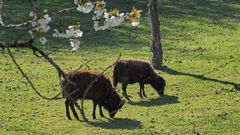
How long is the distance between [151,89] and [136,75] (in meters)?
2.15

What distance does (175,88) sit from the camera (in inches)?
872

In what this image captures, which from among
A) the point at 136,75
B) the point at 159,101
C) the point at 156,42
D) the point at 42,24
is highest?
the point at 42,24

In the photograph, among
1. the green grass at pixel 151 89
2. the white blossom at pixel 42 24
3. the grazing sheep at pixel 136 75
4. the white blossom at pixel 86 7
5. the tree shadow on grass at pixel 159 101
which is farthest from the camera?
the grazing sheep at pixel 136 75

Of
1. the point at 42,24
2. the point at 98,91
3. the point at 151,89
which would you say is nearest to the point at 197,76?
the point at 151,89

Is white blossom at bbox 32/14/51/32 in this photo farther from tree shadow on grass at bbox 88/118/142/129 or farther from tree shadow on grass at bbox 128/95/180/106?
tree shadow on grass at bbox 128/95/180/106

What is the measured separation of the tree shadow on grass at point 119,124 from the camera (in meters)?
16.3

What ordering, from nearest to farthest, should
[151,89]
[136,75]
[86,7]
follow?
[86,7]
[136,75]
[151,89]

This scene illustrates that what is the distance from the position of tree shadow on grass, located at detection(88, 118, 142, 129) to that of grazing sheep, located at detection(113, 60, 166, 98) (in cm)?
312

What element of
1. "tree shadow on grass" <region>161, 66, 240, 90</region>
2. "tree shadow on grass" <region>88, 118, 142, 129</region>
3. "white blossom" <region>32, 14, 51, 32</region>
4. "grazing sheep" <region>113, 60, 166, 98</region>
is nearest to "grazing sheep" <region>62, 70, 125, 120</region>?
"tree shadow on grass" <region>88, 118, 142, 129</region>

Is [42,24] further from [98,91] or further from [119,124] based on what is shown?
[98,91]

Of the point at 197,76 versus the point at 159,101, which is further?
the point at 197,76

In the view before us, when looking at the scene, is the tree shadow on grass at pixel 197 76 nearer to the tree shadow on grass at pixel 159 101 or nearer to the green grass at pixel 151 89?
the green grass at pixel 151 89

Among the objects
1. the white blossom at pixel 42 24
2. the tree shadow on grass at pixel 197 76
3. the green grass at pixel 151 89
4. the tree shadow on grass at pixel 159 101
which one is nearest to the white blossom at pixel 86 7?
the white blossom at pixel 42 24

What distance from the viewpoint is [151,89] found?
22.4 meters
